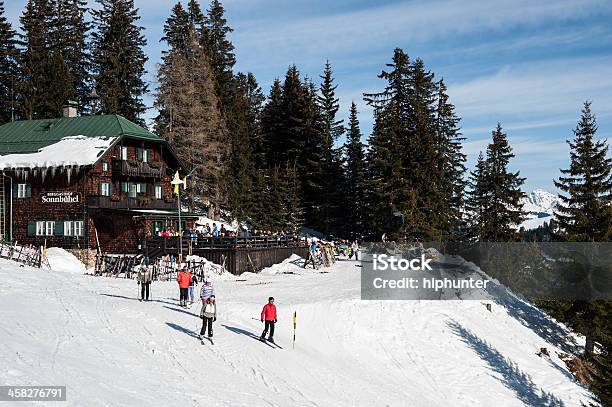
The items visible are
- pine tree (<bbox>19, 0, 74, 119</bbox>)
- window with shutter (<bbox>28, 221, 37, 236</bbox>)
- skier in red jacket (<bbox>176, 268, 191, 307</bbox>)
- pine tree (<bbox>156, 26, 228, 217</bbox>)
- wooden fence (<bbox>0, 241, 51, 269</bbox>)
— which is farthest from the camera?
pine tree (<bbox>19, 0, 74, 119</bbox>)

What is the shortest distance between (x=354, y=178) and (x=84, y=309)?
4445 centimetres

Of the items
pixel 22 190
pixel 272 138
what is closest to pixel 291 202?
pixel 272 138

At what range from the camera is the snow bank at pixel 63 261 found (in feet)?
114

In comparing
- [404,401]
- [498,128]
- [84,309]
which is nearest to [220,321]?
[84,309]

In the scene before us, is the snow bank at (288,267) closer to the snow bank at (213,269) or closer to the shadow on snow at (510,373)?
the snow bank at (213,269)

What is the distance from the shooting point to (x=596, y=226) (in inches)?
1608

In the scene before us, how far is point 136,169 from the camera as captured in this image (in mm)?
43375

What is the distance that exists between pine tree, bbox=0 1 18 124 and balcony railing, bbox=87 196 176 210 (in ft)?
79.1

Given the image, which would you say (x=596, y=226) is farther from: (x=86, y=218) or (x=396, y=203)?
(x=86, y=218)

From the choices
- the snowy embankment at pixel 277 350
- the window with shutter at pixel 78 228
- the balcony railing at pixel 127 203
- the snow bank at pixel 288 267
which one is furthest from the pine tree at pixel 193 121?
the snowy embankment at pixel 277 350

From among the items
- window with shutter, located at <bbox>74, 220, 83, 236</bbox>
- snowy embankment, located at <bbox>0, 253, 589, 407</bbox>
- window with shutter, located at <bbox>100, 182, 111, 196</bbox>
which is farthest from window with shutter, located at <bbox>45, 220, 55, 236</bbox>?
snowy embankment, located at <bbox>0, 253, 589, 407</bbox>

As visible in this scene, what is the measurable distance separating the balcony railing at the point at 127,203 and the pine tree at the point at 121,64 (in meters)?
16.3

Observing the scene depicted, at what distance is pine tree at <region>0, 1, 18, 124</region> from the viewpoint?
192 feet

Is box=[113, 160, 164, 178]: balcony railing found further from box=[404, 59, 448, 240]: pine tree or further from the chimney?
box=[404, 59, 448, 240]: pine tree
